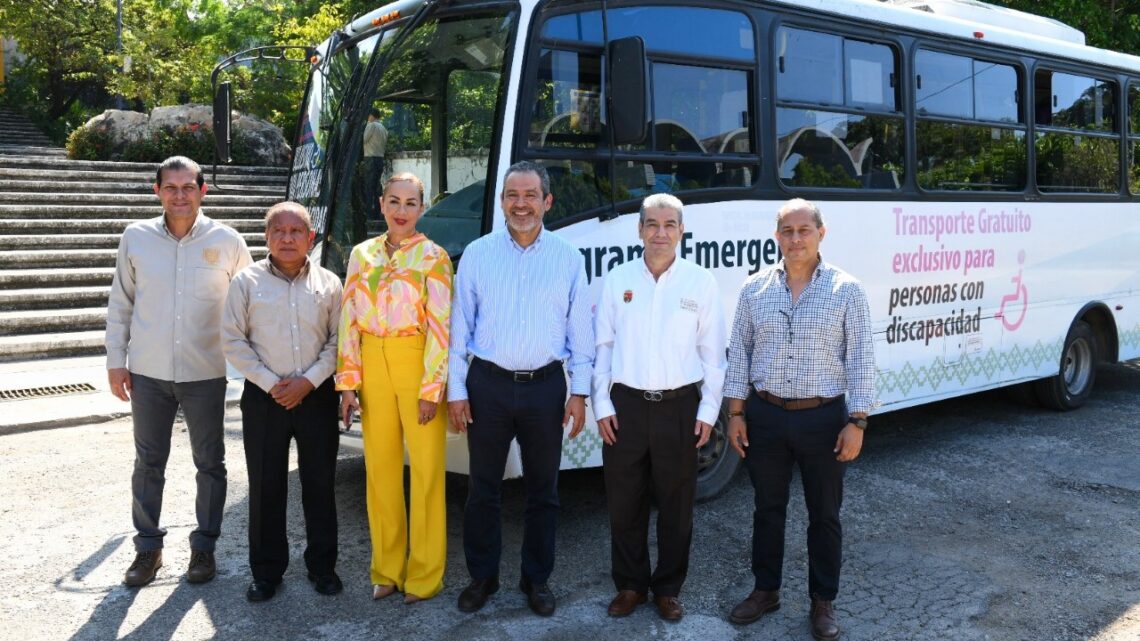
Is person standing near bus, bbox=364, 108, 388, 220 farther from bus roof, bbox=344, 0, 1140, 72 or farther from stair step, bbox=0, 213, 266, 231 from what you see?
stair step, bbox=0, 213, 266, 231

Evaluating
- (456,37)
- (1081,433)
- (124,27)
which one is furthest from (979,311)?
(124,27)

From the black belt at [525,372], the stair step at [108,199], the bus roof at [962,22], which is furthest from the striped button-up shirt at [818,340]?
the stair step at [108,199]

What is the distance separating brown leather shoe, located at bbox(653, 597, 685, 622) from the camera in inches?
168

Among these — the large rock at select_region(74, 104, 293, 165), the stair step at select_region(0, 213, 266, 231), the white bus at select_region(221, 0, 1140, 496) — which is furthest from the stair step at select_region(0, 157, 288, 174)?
the white bus at select_region(221, 0, 1140, 496)

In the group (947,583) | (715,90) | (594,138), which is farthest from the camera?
(715,90)

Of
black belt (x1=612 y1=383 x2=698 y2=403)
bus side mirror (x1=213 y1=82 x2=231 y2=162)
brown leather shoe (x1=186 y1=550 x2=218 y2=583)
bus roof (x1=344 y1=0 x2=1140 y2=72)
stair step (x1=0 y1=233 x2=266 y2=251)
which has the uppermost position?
bus roof (x1=344 y1=0 x2=1140 y2=72)

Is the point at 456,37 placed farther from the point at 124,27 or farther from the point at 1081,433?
the point at 124,27

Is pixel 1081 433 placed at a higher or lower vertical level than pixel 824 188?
lower

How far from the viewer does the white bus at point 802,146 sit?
5109 mm

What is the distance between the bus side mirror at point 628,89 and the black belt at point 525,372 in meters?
1.25

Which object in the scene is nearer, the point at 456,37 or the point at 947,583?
the point at 947,583

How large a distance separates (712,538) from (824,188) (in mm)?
2294

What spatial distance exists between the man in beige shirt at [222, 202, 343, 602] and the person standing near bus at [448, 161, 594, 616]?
2.00ft

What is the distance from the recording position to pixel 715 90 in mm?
5688
